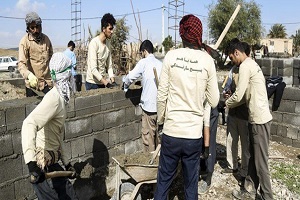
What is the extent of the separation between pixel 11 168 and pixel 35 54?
149 cm

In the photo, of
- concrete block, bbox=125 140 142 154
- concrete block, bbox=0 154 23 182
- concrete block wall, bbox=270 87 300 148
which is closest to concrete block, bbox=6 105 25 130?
concrete block, bbox=0 154 23 182

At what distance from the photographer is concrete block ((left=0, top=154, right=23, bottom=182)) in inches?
124

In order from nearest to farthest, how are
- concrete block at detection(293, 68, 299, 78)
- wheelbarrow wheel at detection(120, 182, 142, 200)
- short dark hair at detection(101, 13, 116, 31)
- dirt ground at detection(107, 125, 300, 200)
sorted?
1. wheelbarrow wheel at detection(120, 182, 142, 200)
2. dirt ground at detection(107, 125, 300, 200)
3. short dark hair at detection(101, 13, 116, 31)
4. concrete block at detection(293, 68, 299, 78)

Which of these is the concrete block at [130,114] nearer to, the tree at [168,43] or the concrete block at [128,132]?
the concrete block at [128,132]

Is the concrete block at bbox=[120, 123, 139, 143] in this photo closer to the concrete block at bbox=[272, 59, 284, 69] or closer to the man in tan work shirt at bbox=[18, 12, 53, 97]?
the man in tan work shirt at bbox=[18, 12, 53, 97]

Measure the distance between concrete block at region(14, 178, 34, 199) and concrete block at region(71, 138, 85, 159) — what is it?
0.69 meters

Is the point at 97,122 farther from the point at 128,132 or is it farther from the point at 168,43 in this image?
the point at 168,43

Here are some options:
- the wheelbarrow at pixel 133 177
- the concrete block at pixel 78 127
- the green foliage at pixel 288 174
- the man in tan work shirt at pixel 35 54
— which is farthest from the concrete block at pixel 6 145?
the green foliage at pixel 288 174

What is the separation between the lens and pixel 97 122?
423cm

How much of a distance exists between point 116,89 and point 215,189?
6.57 ft

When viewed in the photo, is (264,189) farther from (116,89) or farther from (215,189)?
(116,89)

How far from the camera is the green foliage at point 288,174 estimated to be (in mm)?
4495

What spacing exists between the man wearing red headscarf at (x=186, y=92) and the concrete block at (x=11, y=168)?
155 centimetres

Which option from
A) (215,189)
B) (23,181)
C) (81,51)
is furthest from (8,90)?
(81,51)
